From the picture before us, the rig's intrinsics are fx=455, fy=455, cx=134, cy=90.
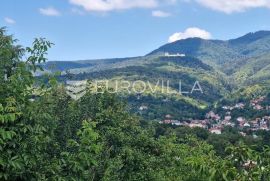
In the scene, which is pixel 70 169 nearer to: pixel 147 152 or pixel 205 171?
pixel 205 171

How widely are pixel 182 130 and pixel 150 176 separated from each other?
87034 mm

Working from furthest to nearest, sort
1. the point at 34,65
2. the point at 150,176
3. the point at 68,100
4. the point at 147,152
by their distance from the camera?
the point at 147,152
the point at 150,176
the point at 68,100
the point at 34,65

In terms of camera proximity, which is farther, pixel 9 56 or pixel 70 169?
pixel 9 56

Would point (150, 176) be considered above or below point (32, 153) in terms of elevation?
below

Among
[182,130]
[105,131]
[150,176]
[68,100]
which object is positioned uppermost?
[68,100]

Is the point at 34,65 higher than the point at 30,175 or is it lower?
higher

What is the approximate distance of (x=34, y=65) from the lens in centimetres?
→ 1248

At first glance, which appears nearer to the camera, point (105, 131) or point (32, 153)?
point (32, 153)

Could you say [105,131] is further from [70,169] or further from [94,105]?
[70,169]

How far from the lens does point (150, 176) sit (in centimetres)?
3369

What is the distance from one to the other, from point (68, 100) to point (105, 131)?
7.32 m

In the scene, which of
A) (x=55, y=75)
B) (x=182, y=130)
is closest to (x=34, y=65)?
(x=55, y=75)

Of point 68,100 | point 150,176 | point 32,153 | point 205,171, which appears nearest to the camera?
point 205,171

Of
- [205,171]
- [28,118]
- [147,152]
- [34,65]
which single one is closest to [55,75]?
[34,65]
